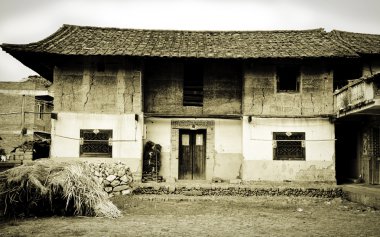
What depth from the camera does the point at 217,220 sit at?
1011 centimetres

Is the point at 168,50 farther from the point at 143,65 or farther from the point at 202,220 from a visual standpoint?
the point at 202,220

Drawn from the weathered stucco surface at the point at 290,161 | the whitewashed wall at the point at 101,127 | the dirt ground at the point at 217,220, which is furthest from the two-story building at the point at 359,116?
the whitewashed wall at the point at 101,127

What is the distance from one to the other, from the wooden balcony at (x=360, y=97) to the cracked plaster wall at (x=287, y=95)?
69 centimetres

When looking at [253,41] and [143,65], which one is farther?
[253,41]

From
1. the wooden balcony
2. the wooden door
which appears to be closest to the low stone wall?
the wooden door

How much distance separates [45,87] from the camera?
2766 centimetres

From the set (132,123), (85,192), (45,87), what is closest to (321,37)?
(132,123)

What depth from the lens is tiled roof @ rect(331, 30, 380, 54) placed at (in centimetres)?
1590

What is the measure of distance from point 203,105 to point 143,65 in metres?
3.13

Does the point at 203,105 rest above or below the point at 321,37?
below

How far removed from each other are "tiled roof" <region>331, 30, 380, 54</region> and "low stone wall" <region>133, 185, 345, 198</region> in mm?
6025

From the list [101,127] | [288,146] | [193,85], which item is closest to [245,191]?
[288,146]

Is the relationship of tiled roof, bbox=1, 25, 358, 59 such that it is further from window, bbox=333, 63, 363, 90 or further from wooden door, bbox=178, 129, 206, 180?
wooden door, bbox=178, 129, 206, 180

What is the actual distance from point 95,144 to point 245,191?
638 cm
